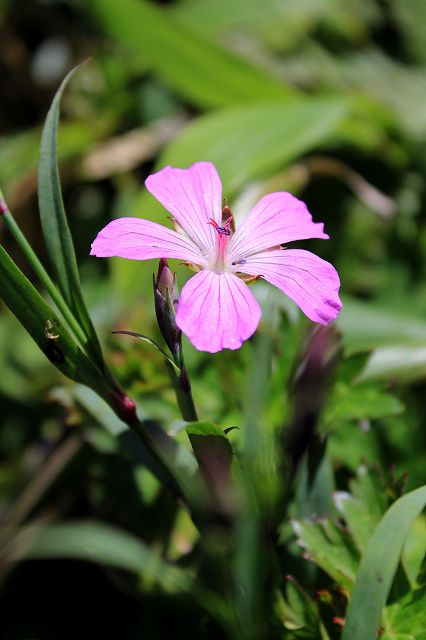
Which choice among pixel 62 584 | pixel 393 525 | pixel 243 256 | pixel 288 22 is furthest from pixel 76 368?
pixel 288 22

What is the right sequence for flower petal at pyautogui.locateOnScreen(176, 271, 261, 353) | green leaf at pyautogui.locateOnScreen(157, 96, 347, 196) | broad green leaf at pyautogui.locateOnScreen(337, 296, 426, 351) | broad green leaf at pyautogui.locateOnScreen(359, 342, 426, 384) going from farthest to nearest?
1. green leaf at pyautogui.locateOnScreen(157, 96, 347, 196)
2. broad green leaf at pyautogui.locateOnScreen(337, 296, 426, 351)
3. broad green leaf at pyautogui.locateOnScreen(359, 342, 426, 384)
4. flower petal at pyautogui.locateOnScreen(176, 271, 261, 353)

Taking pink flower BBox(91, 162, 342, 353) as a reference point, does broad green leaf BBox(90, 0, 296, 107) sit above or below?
above

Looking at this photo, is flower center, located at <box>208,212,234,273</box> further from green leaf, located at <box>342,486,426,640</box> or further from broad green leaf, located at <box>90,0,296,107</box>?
broad green leaf, located at <box>90,0,296,107</box>

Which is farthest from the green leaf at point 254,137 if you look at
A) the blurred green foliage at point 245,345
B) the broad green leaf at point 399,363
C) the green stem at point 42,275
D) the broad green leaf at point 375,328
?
the green stem at point 42,275

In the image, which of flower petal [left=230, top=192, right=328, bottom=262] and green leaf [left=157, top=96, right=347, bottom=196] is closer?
flower petal [left=230, top=192, right=328, bottom=262]

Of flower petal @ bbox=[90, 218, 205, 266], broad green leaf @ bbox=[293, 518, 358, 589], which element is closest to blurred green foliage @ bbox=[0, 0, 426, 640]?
broad green leaf @ bbox=[293, 518, 358, 589]

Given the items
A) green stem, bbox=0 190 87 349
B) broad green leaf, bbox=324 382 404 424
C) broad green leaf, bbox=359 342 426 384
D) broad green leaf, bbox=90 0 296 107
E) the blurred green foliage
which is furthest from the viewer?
broad green leaf, bbox=90 0 296 107

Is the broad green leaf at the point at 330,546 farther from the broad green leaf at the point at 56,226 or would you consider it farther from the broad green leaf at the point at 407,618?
Answer: the broad green leaf at the point at 56,226

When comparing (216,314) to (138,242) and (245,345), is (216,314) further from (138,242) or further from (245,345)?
(245,345)
